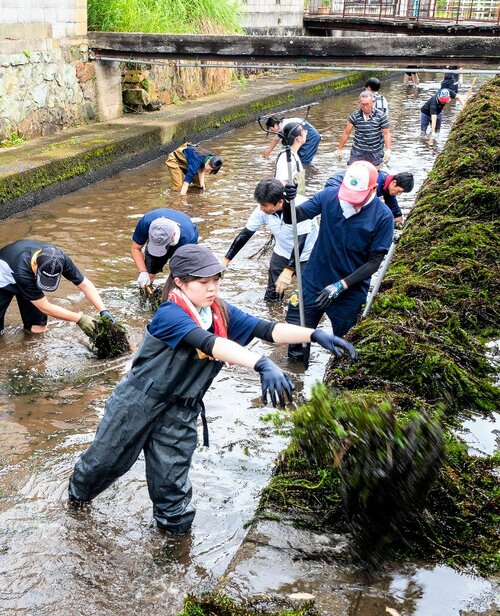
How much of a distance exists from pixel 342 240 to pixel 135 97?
1086cm

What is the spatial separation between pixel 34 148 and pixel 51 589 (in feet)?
30.1

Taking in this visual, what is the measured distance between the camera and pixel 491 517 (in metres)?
3.04

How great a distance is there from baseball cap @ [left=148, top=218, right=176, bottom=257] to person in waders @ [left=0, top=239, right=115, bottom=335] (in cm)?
60

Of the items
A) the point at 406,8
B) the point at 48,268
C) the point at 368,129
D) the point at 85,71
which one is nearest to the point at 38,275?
the point at 48,268

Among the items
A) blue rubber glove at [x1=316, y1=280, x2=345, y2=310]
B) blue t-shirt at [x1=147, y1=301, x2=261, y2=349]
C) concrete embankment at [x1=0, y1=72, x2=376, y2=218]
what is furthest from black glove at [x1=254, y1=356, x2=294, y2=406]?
concrete embankment at [x1=0, y1=72, x2=376, y2=218]

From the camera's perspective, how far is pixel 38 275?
588 cm

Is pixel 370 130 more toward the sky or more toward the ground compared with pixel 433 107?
more toward the sky

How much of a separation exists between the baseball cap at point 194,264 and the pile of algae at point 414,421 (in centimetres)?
76

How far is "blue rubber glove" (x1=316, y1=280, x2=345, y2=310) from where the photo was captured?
5336mm

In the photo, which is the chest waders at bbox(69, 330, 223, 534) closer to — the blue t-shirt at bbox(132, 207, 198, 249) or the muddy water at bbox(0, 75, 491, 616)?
the muddy water at bbox(0, 75, 491, 616)

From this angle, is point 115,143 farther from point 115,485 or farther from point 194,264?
point 194,264

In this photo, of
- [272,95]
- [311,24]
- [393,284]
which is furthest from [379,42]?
[311,24]

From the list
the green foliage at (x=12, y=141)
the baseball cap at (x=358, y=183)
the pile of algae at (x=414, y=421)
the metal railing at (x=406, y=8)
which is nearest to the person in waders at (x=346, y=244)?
the baseball cap at (x=358, y=183)

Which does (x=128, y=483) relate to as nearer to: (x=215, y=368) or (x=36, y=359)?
(x=215, y=368)
